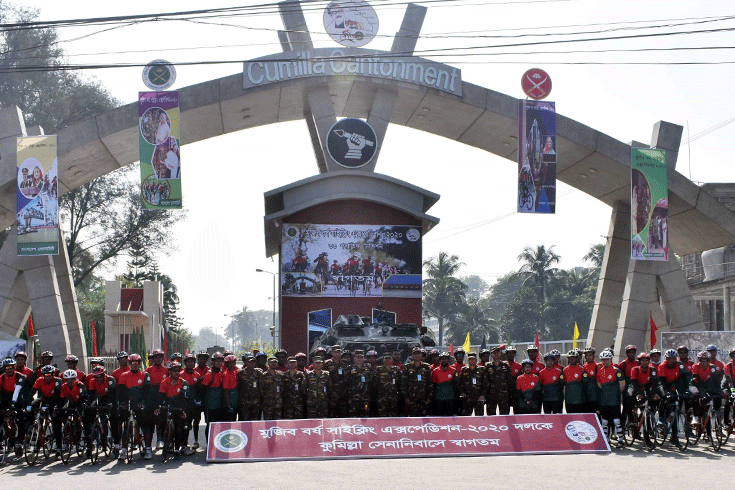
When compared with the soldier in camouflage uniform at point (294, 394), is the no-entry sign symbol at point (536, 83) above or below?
above

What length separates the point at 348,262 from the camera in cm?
2814

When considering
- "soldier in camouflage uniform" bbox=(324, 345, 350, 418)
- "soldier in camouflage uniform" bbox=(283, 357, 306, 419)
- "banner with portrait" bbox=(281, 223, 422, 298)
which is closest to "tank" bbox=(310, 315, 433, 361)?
"banner with portrait" bbox=(281, 223, 422, 298)

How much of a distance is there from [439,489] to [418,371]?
6.00 meters

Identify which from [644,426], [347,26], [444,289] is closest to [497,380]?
[644,426]

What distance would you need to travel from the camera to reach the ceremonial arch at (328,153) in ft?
86.9

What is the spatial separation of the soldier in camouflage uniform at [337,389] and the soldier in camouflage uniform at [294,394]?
64 cm

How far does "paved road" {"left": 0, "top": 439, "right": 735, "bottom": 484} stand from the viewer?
486 inches

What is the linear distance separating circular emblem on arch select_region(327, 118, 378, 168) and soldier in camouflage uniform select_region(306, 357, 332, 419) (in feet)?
41.0

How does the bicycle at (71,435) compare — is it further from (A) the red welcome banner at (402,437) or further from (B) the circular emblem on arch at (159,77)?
(B) the circular emblem on arch at (159,77)

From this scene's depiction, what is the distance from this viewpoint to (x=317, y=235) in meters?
28.3

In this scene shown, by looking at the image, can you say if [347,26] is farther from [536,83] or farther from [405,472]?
[405,472]

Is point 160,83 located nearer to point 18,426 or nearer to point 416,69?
point 416,69

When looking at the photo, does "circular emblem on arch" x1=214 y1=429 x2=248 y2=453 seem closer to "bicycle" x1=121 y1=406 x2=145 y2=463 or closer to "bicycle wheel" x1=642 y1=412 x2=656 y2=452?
"bicycle" x1=121 y1=406 x2=145 y2=463

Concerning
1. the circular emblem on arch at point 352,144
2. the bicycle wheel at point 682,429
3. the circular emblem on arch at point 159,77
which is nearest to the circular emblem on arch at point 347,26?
the circular emblem on arch at point 352,144
